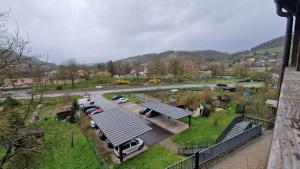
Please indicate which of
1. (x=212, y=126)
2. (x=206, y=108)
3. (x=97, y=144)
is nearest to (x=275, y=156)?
(x=97, y=144)

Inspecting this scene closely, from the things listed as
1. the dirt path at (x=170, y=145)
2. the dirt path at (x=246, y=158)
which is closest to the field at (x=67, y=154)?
the dirt path at (x=170, y=145)

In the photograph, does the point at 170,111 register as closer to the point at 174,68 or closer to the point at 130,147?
the point at 130,147

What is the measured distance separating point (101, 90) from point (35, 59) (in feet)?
124

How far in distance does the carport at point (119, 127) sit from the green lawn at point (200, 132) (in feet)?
12.0

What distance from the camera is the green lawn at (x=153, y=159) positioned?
1342 centimetres

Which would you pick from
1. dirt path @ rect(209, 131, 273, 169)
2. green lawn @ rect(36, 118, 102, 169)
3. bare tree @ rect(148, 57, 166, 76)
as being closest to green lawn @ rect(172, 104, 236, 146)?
dirt path @ rect(209, 131, 273, 169)

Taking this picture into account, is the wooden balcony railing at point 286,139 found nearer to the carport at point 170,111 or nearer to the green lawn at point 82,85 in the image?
the carport at point 170,111

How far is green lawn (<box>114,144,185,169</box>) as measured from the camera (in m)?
13.4

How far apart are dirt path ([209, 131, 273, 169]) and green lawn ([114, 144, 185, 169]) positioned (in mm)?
5791

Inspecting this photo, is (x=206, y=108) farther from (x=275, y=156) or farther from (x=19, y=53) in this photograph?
(x=275, y=156)

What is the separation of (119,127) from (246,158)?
35.4 feet

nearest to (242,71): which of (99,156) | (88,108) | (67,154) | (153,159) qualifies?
(88,108)

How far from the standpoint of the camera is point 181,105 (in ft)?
96.2

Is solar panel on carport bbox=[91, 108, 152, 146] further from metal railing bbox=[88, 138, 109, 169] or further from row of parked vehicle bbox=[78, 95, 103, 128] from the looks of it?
row of parked vehicle bbox=[78, 95, 103, 128]
